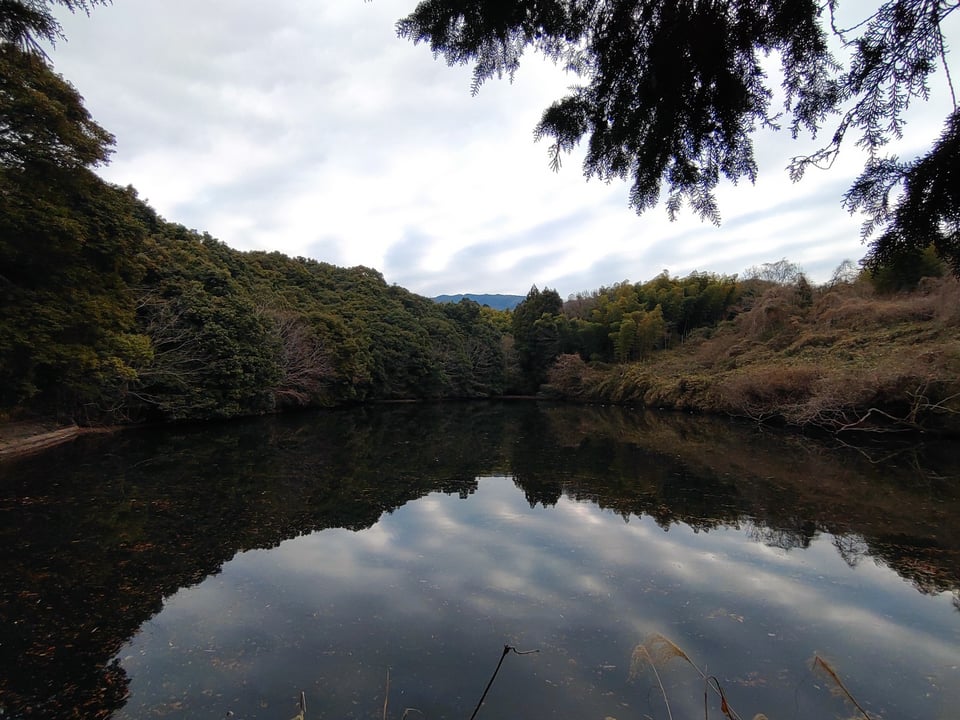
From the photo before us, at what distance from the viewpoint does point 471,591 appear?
482cm

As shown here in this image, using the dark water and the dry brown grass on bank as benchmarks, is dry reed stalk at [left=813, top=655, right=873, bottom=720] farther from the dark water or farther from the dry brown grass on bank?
the dry brown grass on bank

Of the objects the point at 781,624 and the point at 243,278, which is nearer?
the point at 781,624

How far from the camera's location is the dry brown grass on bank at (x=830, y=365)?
13766mm

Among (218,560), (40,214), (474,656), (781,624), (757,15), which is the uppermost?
(40,214)

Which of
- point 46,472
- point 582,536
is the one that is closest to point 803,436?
point 582,536

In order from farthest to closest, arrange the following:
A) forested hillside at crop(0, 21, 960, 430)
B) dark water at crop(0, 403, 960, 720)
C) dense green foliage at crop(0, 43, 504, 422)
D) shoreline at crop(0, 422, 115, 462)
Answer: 1. shoreline at crop(0, 422, 115, 462)
2. forested hillside at crop(0, 21, 960, 430)
3. dense green foliage at crop(0, 43, 504, 422)
4. dark water at crop(0, 403, 960, 720)

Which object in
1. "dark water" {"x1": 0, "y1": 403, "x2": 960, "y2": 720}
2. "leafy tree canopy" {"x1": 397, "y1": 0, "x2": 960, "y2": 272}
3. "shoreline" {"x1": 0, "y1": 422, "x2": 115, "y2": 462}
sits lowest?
"dark water" {"x1": 0, "y1": 403, "x2": 960, "y2": 720}

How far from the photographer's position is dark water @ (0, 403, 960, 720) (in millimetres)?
3221

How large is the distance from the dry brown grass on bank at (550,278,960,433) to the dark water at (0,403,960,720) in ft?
14.4

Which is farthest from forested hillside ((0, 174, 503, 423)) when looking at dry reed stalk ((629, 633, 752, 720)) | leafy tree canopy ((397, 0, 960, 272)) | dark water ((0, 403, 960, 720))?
dry reed stalk ((629, 633, 752, 720))

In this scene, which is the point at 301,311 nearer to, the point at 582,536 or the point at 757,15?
the point at 582,536

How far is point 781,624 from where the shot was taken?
413 cm

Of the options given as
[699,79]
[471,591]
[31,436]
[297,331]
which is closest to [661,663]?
[471,591]

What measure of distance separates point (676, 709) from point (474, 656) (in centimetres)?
147
